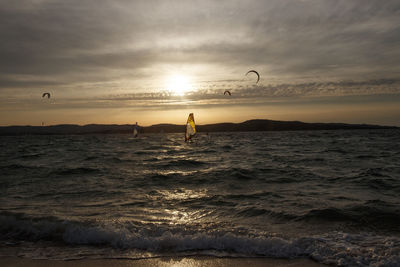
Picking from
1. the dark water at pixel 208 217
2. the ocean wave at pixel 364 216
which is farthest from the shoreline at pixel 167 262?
the ocean wave at pixel 364 216

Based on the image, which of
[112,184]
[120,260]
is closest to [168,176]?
[112,184]

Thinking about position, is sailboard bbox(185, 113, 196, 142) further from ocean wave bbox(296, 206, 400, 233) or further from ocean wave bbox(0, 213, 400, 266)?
ocean wave bbox(0, 213, 400, 266)

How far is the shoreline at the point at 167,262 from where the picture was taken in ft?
18.2

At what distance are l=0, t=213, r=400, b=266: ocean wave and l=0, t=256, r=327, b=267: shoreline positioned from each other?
0.23 meters

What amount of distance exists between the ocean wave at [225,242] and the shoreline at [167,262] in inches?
8.9

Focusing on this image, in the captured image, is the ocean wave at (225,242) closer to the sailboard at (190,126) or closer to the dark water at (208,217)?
the dark water at (208,217)

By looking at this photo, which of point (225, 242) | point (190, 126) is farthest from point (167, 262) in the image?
point (190, 126)

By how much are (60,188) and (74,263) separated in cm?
751

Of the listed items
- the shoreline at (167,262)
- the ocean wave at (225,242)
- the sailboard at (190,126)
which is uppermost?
the sailboard at (190,126)

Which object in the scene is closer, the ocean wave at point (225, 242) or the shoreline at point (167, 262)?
the shoreline at point (167, 262)

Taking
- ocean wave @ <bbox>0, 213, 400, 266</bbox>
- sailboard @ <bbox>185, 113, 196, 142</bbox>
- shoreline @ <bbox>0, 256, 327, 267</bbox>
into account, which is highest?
sailboard @ <bbox>185, 113, 196, 142</bbox>

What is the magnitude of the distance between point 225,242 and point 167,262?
1.30m

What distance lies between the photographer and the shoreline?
5.55m

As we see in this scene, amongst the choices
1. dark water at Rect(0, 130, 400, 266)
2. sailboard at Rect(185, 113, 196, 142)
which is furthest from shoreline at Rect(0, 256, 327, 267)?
sailboard at Rect(185, 113, 196, 142)
